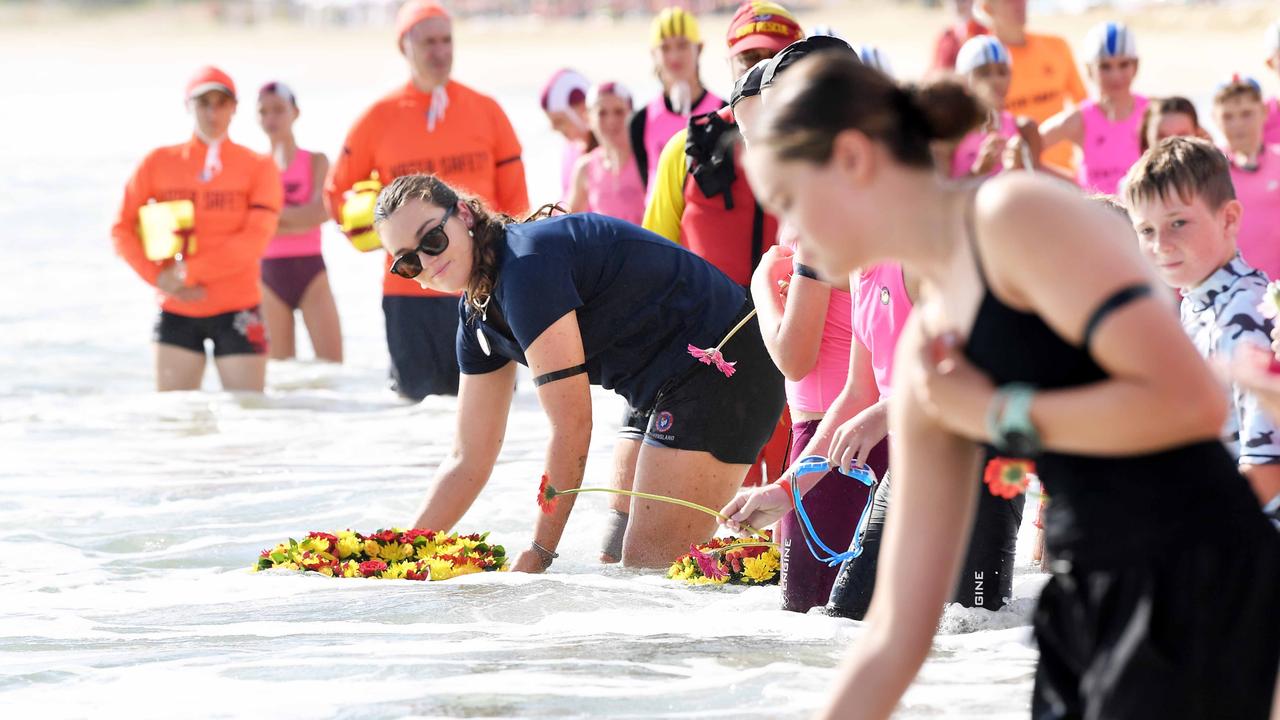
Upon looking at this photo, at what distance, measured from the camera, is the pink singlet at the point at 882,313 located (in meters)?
4.41

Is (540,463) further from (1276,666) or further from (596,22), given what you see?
(596,22)

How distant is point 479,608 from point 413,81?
5006 mm

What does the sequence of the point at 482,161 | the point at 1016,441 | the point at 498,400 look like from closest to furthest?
the point at 1016,441 → the point at 498,400 → the point at 482,161

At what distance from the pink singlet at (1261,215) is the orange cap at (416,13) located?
4588 mm

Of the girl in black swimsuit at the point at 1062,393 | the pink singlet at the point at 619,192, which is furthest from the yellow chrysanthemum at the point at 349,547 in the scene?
the pink singlet at the point at 619,192

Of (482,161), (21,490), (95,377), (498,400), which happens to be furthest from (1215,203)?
(95,377)

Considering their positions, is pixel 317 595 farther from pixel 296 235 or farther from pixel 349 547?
pixel 296 235

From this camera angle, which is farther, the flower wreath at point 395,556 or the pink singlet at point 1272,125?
the pink singlet at point 1272,125

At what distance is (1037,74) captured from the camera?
427 inches

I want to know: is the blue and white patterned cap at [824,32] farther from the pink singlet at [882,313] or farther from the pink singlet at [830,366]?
the pink singlet at [882,313]

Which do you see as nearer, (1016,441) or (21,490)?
(1016,441)

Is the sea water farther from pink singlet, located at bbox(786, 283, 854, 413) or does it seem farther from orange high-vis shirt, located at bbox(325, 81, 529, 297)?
orange high-vis shirt, located at bbox(325, 81, 529, 297)

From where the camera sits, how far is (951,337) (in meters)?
2.36

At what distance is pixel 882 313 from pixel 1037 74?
6.87 meters
